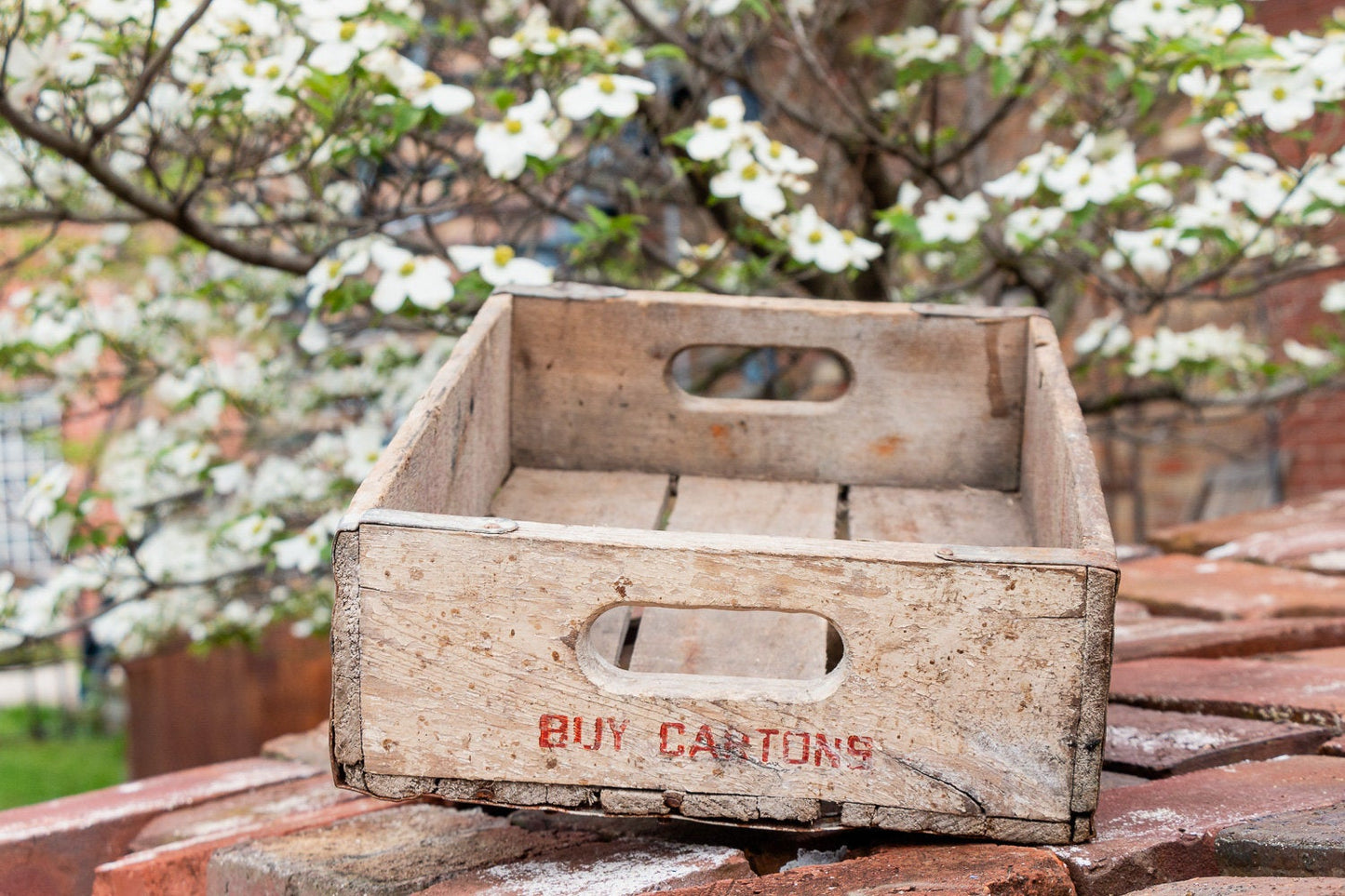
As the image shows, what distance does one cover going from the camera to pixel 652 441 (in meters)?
1.92

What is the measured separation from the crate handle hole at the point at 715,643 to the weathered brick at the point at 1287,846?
0.43 m

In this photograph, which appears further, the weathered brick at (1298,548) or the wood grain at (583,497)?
the weathered brick at (1298,548)

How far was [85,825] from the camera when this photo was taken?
5.20 feet

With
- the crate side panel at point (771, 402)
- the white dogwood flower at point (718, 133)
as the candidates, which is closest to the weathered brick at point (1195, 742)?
the crate side panel at point (771, 402)

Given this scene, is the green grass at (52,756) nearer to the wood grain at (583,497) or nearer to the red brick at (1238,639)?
the wood grain at (583,497)

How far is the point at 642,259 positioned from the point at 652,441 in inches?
50.3

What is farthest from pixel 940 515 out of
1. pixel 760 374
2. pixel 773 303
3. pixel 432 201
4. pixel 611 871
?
pixel 760 374

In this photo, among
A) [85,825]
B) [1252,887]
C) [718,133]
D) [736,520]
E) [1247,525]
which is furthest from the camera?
[1247,525]

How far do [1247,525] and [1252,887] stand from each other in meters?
1.88

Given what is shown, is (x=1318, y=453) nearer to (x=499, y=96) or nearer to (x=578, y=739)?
(x=499, y=96)

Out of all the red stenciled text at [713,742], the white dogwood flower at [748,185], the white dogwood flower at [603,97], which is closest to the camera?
the red stenciled text at [713,742]

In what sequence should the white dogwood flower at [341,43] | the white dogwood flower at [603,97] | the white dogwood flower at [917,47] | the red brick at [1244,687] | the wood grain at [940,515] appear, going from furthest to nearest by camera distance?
the white dogwood flower at [917,47], the white dogwood flower at [603,97], the white dogwood flower at [341,43], the wood grain at [940,515], the red brick at [1244,687]

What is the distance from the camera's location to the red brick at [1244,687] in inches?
59.8

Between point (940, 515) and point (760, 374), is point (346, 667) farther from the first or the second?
point (760, 374)
